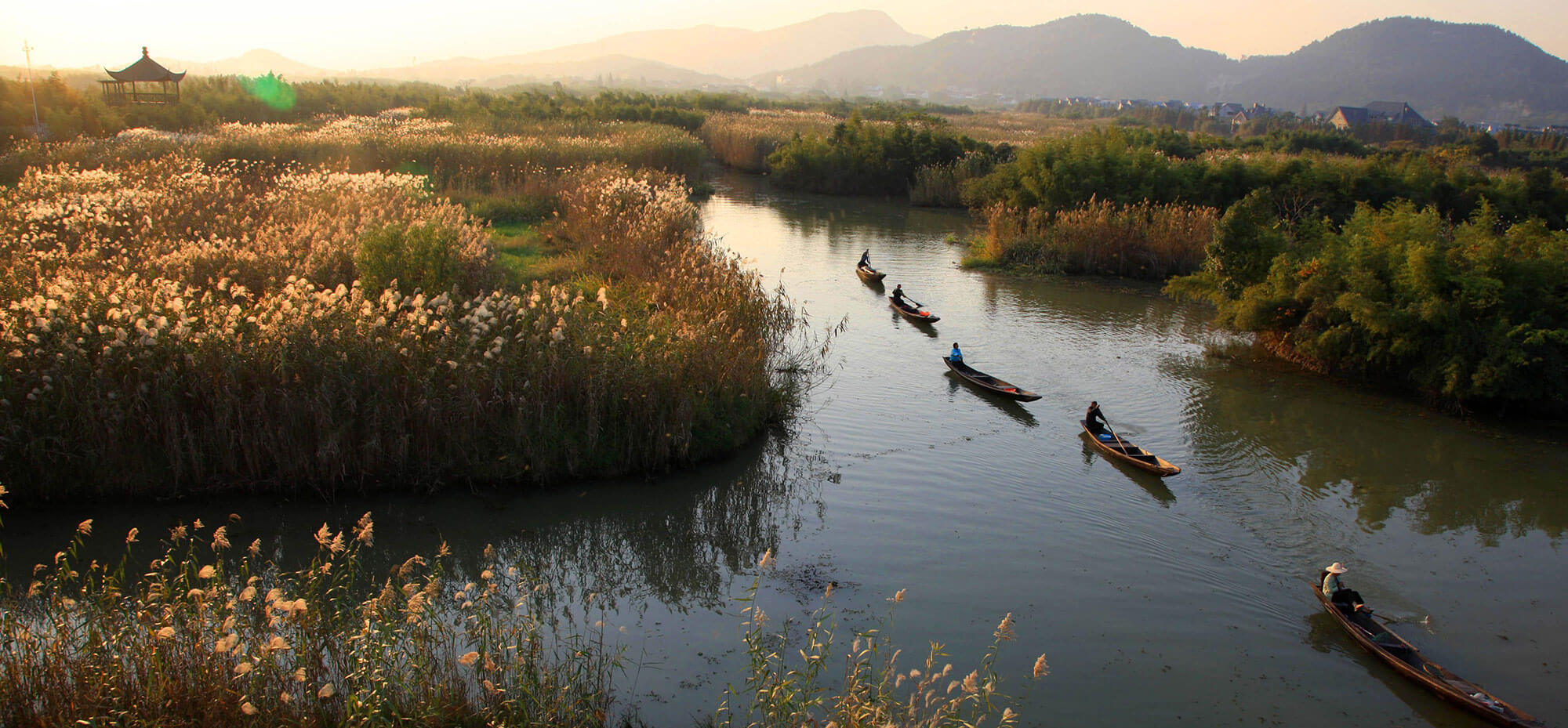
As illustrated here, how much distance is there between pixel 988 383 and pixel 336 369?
10.1m

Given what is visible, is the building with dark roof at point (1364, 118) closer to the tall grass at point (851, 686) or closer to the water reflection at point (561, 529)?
the water reflection at point (561, 529)

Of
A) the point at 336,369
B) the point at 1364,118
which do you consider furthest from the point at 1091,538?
the point at 1364,118

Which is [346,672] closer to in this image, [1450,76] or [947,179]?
[947,179]

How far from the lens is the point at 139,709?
520cm

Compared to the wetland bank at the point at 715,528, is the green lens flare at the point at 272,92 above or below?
above

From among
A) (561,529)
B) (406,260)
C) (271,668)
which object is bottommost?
(561,529)

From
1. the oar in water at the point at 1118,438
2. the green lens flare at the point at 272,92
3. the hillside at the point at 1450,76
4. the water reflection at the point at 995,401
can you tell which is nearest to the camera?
the oar in water at the point at 1118,438

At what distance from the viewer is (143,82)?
3675 cm

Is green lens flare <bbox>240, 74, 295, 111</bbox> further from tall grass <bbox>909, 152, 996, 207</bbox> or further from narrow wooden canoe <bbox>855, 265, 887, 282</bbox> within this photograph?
narrow wooden canoe <bbox>855, 265, 887, 282</bbox>

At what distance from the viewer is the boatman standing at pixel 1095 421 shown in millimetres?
13188

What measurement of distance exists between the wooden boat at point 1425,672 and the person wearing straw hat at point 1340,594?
0.05 metres

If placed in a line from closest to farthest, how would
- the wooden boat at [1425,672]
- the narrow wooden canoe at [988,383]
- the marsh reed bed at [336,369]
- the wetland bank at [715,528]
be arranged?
the wetland bank at [715,528] → the wooden boat at [1425,672] → the marsh reed bed at [336,369] → the narrow wooden canoe at [988,383]

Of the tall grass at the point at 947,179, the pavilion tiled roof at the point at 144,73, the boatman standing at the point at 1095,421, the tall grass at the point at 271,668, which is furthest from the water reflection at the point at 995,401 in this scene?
the pavilion tiled roof at the point at 144,73

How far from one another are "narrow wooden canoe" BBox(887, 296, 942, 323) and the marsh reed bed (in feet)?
18.2
